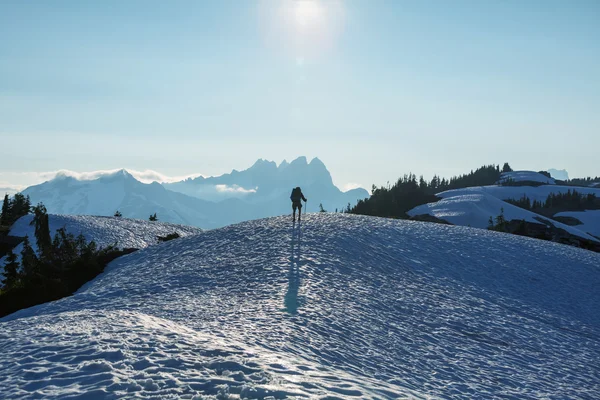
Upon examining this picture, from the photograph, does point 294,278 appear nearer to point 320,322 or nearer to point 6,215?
point 320,322

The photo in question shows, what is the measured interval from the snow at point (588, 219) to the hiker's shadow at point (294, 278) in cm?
11749

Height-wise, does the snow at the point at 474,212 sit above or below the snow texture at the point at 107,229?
above

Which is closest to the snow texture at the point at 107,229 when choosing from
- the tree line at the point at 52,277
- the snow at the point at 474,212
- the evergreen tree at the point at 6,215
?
the evergreen tree at the point at 6,215

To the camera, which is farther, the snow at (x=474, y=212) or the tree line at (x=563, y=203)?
the tree line at (x=563, y=203)

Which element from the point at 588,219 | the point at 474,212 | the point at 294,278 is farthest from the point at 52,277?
the point at 588,219

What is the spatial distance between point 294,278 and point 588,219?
140 m

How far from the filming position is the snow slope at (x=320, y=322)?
34.7 feet

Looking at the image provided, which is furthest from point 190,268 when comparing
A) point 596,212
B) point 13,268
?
point 596,212

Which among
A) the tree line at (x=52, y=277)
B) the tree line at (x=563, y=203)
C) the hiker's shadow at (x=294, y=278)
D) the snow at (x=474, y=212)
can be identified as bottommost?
the tree line at (x=52, y=277)

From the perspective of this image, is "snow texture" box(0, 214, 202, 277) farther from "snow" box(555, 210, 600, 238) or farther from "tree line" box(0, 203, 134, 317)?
"snow" box(555, 210, 600, 238)

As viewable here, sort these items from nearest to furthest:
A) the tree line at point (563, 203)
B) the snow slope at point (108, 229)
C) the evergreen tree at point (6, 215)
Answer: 1. the snow slope at point (108, 229)
2. the evergreen tree at point (6, 215)
3. the tree line at point (563, 203)

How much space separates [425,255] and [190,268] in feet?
52.1

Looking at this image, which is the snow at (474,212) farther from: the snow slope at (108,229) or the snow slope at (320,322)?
the snow slope at (320,322)

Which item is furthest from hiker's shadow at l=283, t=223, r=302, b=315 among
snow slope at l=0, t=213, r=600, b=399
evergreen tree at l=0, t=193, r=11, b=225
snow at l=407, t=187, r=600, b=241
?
snow at l=407, t=187, r=600, b=241
